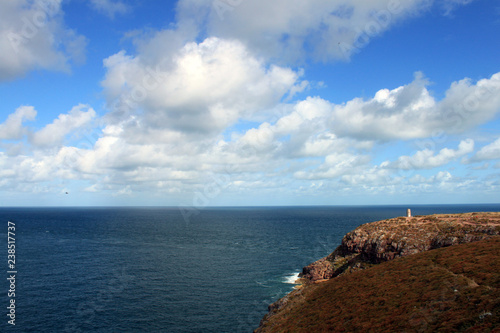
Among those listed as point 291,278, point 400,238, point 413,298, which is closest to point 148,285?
point 291,278

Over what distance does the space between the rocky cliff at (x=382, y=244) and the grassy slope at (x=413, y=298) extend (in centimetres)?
66

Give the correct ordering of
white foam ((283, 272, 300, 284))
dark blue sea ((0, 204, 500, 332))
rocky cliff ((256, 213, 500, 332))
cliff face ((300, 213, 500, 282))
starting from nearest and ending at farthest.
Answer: rocky cliff ((256, 213, 500, 332)), dark blue sea ((0, 204, 500, 332)), cliff face ((300, 213, 500, 282)), white foam ((283, 272, 300, 284))

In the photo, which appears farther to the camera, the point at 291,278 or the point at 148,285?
the point at 291,278

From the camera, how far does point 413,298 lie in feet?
126

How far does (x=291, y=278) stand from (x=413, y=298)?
4859 centimetres

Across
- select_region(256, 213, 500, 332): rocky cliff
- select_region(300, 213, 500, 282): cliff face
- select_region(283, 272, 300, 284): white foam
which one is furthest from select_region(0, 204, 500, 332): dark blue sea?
select_region(300, 213, 500, 282): cliff face

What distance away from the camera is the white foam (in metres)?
81.1

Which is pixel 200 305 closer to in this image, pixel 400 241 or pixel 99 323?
pixel 99 323

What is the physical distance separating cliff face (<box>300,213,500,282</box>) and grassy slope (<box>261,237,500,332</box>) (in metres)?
9.76

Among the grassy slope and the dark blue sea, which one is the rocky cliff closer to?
the grassy slope

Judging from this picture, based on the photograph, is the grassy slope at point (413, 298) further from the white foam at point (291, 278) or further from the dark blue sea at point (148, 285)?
the white foam at point (291, 278)

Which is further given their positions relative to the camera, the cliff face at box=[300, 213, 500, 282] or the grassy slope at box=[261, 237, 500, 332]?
the cliff face at box=[300, 213, 500, 282]

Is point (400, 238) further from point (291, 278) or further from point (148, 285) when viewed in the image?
point (148, 285)

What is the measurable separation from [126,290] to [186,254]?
4313 cm
